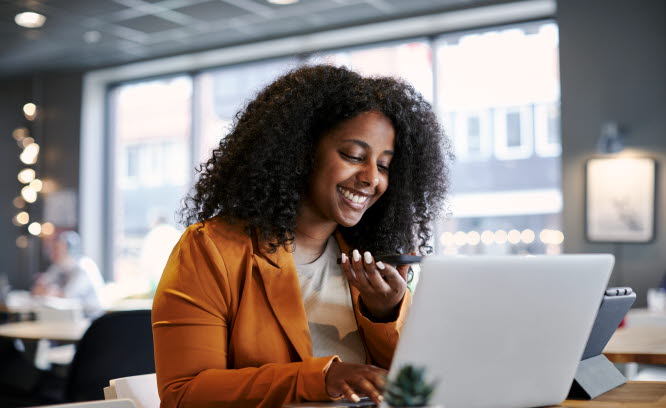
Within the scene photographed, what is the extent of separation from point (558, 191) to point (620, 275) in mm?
981

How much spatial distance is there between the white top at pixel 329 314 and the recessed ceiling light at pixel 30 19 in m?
5.69

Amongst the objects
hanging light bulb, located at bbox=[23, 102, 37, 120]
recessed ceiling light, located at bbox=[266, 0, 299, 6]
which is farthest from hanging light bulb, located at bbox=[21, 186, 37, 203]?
recessed ceiling light, located at bbox=[266, 0, 299, 6]

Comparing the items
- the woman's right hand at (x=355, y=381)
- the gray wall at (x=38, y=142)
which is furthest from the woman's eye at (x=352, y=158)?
the gray wall at (x=38, y=142)

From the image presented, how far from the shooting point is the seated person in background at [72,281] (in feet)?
18.5

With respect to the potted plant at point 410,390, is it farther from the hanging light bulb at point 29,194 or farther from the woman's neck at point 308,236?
the hanging light bulb at point 29,194

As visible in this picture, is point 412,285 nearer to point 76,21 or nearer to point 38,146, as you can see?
point 76,21

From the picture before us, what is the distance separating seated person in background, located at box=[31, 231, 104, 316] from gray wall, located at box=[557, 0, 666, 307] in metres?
3.81

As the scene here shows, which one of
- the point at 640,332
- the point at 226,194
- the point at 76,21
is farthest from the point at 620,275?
the point at 76,21

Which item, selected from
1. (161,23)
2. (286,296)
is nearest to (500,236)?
(161,23)

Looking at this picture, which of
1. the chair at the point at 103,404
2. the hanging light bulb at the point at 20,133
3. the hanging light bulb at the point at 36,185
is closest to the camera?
the chair at the point at 103,404

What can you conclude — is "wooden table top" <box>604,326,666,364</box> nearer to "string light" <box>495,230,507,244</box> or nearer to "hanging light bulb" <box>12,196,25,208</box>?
"string light" <box>495,230,507,244</box>

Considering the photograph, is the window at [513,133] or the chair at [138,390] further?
the window at [513,133]

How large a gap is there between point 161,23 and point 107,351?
4.71 m

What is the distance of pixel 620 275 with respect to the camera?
567cm
